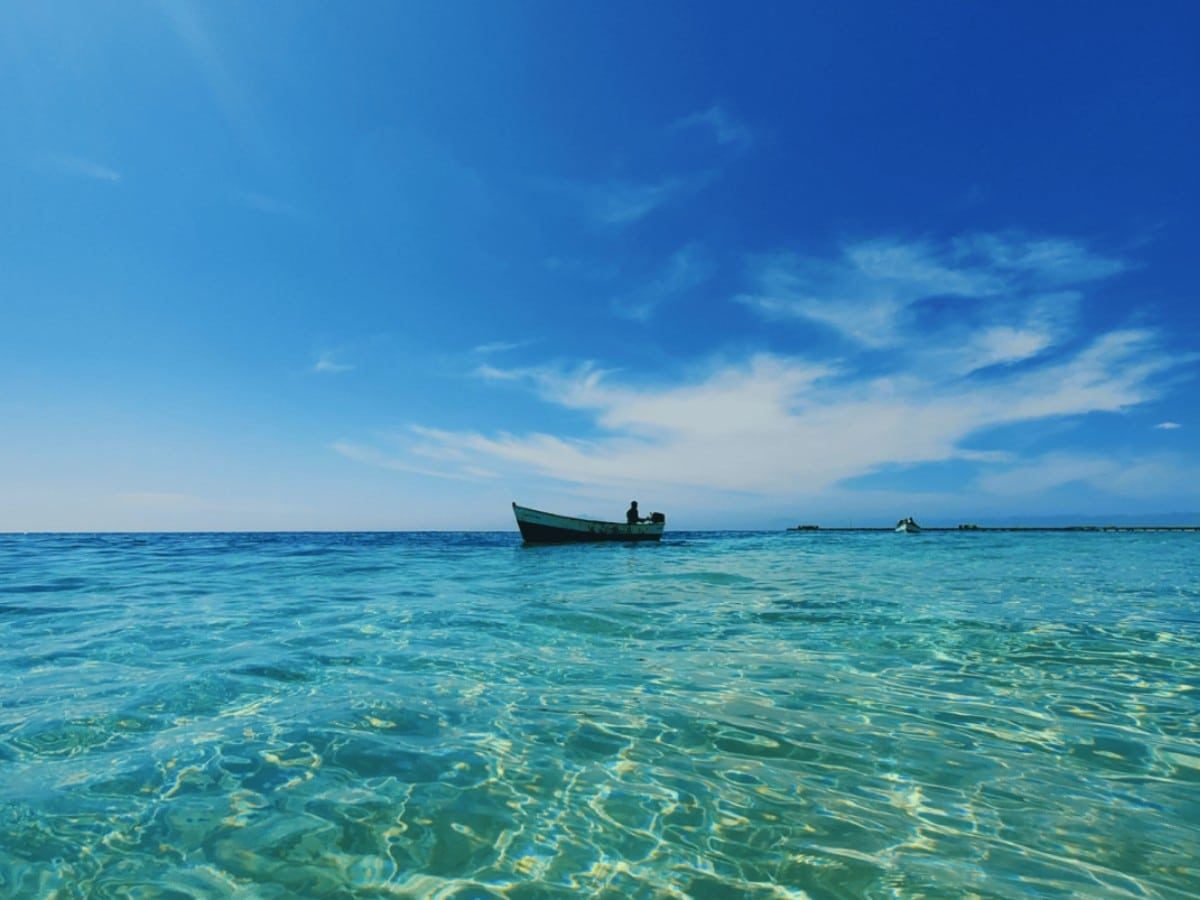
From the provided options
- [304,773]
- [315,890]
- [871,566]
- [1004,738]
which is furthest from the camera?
[871,566]

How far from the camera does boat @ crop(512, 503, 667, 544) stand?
45.3 m

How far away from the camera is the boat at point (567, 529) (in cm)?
Answer: 4534

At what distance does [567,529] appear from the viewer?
47125 millimetres

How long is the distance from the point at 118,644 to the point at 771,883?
1141 cm

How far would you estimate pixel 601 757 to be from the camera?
18.3ft

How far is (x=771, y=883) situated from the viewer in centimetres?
367

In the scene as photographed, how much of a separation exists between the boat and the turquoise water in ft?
108

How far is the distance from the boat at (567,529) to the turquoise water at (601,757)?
33.0 meters

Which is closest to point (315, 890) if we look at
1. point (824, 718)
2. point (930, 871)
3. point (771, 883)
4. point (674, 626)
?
point (771, 883)

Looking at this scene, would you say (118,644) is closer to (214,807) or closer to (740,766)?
(214,807)

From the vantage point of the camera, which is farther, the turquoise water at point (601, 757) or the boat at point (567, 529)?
the boat at point (567, 529)

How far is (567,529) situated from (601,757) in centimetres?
4177

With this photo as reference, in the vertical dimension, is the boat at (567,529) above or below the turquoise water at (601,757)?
above

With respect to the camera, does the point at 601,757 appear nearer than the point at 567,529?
Yes
